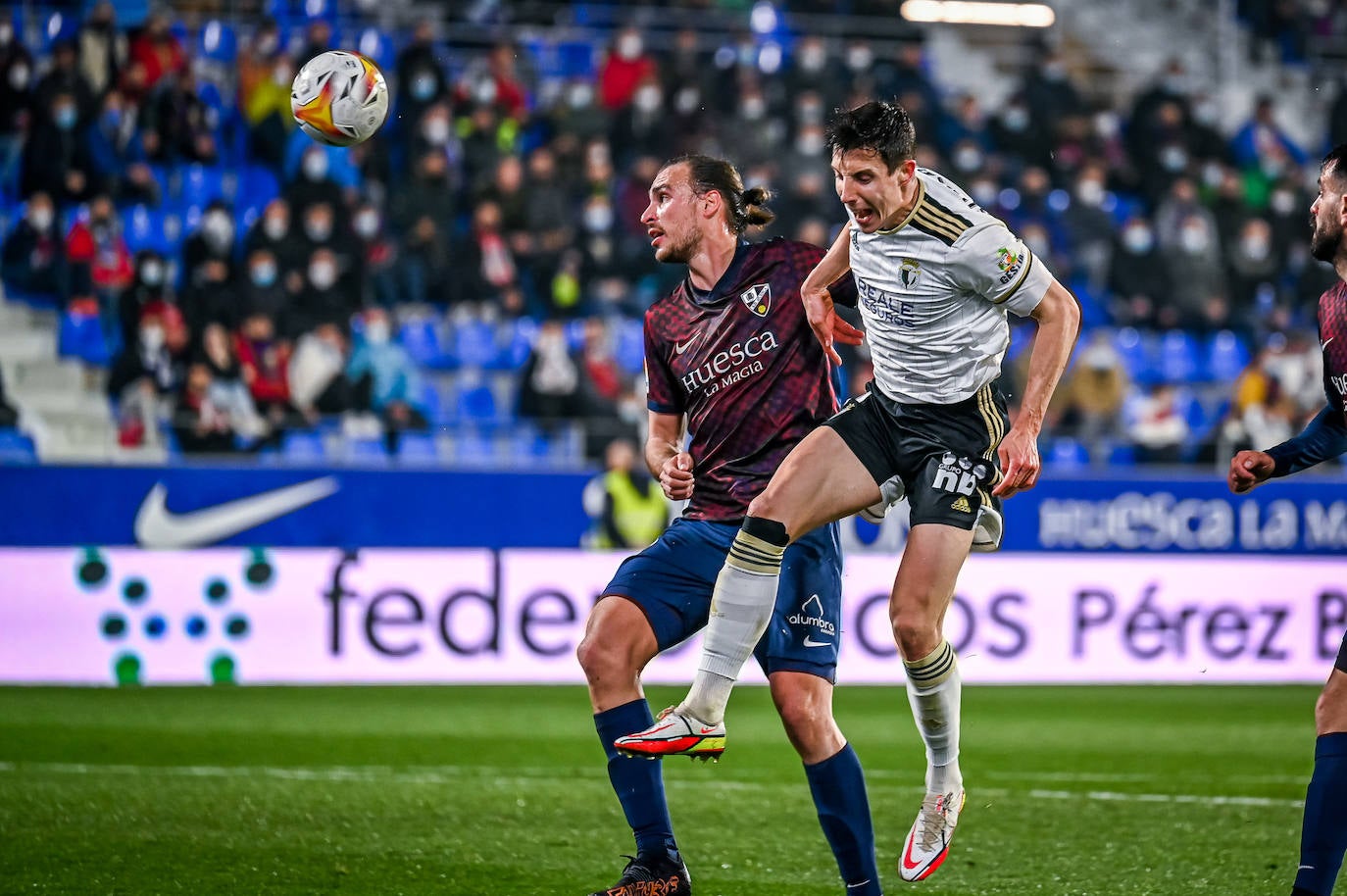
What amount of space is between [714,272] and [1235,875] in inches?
111

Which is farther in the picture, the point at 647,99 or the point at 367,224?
the point at 647,99

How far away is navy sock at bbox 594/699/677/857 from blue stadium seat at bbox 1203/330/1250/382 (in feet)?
37.5

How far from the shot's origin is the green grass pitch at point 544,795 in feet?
19.2

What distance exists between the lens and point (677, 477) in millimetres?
5121

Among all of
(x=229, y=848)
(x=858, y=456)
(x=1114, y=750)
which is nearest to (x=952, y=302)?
A: (x=858, y=456)

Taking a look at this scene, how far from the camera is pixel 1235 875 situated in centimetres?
592

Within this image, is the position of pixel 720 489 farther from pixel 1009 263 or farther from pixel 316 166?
pixel 316 166

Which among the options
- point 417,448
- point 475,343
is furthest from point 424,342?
point 417,448

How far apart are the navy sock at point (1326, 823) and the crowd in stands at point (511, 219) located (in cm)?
749

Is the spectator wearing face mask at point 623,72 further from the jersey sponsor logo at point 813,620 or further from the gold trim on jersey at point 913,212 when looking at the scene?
the jersey sponsor logo at point 813,620

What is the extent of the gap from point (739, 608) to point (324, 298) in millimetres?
9497

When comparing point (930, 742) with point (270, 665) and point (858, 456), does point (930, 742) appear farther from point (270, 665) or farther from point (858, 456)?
point (270, 665)

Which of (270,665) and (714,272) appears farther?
(270,665)

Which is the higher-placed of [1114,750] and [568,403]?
[568,403]
